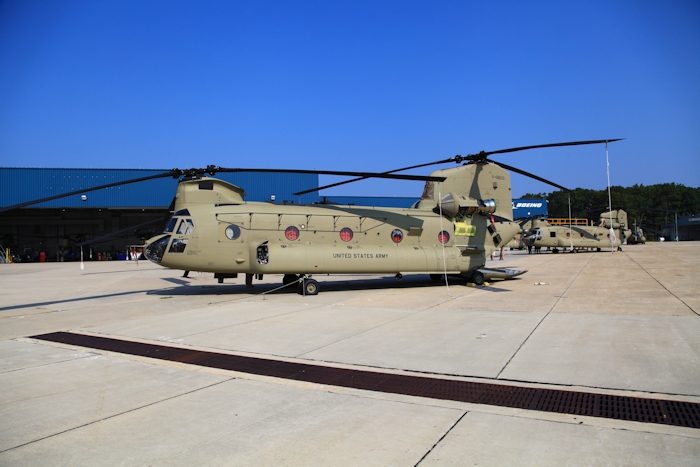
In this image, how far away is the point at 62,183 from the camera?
3981 centimetres

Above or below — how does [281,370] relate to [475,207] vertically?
below

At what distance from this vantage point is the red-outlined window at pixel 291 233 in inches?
538

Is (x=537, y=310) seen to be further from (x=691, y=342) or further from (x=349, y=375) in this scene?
(x=349, y=375)

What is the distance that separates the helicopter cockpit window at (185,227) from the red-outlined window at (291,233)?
2694 mm

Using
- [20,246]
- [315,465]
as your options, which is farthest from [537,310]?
[20,246]

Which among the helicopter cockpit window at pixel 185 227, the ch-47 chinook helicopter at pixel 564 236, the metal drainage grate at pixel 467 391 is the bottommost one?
the metal drainage grate at pixel 467 391

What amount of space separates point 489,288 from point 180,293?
9729mm

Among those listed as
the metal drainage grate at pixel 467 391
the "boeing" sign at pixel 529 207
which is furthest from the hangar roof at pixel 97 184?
the metal drainage grate at pixel 467 391

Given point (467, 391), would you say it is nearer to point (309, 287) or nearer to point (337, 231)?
point (309, 287)

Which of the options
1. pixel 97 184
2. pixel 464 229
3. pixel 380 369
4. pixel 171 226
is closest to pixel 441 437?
pixel 380 369

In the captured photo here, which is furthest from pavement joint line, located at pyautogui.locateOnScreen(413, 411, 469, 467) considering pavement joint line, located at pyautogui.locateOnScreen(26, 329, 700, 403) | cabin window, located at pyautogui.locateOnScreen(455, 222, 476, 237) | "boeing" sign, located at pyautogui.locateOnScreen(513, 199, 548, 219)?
"boeing" sign, located at pyautogui.locateOnScreen(513, 199, 548, 219)

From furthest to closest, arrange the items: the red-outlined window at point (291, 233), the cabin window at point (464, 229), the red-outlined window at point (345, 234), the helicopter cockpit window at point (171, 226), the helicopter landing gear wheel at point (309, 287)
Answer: the cabin window at point (464, 229), the red-outlined window at point (345, 234), the red-outlined window at point (291, 233), the helicopter landing gear wheel at point (309, 287), the helicopter cockpit window at point (171, 226)

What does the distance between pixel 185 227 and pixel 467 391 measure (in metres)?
10.2

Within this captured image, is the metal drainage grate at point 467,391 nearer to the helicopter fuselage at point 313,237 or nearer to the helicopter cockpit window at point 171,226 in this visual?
the helicopter fuselage at point 313,237
